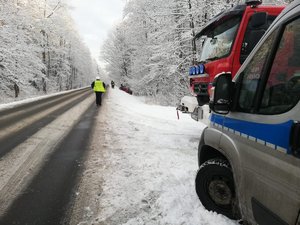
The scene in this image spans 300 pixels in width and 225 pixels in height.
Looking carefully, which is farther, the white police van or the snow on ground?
the snow on ground

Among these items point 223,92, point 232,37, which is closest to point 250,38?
point 232,37

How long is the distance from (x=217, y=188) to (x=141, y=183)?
1.41m

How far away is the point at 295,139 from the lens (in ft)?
6.48

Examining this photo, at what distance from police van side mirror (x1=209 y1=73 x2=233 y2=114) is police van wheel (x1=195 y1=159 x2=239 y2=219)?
85 centimetres

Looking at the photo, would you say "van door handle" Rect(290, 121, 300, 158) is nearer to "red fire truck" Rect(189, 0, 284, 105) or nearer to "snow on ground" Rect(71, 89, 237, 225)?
"snow on ground" Rect(71, 89, 237, 225)

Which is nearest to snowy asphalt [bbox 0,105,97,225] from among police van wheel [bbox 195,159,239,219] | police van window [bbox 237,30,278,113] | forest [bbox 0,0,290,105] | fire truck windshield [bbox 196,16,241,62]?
police van wheel [bbox 195,159,239,219]

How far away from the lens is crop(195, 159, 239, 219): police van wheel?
137 inches

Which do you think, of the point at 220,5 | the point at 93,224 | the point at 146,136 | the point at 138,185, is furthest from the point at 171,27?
the point at 93,224

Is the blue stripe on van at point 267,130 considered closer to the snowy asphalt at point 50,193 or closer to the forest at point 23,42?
the snowy asphalt at point 50,193

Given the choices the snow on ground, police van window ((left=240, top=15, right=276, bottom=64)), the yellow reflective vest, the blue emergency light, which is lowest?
the snow on ground

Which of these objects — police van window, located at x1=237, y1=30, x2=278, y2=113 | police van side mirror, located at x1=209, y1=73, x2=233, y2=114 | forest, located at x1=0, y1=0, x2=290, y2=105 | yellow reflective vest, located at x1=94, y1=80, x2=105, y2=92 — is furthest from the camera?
forest, located at x1=0, y1=0, x2=290, y2=105

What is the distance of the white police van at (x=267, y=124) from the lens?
208 centimetres

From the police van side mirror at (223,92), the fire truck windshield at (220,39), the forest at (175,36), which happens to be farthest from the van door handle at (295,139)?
the forest at (175,36)

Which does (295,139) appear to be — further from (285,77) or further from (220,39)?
(220,39)
